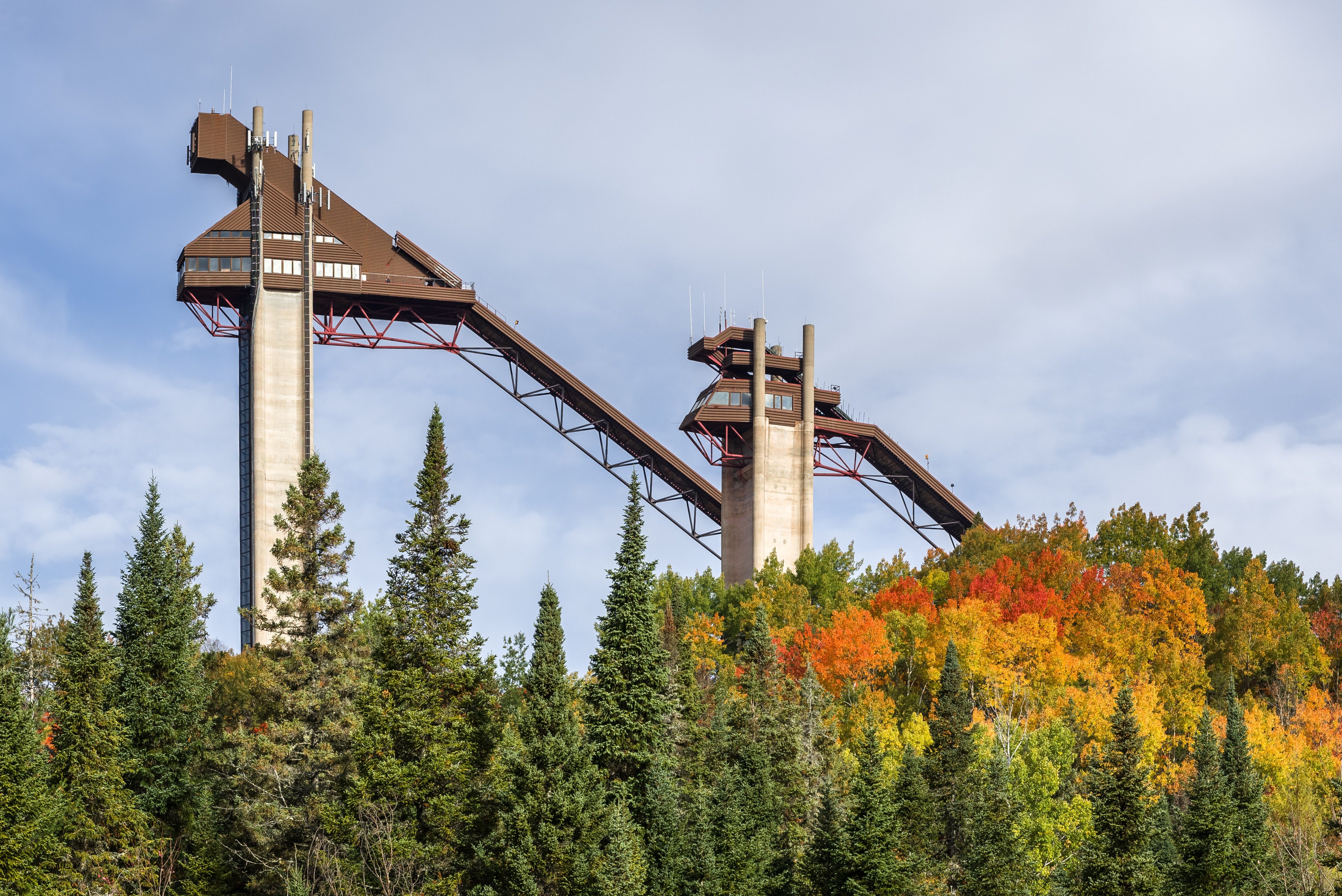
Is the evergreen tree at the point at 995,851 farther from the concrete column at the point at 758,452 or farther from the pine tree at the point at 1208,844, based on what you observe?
the concrete column at the point at 758,452

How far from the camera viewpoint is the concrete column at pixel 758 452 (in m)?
101

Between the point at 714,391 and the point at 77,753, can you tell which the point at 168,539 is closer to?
the point at 77,753

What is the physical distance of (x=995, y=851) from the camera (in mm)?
54531

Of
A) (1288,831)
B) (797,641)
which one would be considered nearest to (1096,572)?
(797,641)

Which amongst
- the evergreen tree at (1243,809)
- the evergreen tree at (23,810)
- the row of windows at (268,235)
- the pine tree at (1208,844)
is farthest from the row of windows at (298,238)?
the pine tree at (1208,844)

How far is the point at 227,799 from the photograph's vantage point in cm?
5562

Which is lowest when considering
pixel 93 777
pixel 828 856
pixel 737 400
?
pixel 828 856

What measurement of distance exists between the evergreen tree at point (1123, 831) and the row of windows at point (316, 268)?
58384 mm

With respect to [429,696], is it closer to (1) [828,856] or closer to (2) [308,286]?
(1) [828,856]

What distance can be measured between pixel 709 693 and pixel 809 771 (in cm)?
1512

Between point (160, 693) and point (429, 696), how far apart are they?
14826 millimetres

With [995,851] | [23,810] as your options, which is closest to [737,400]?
[995,851]

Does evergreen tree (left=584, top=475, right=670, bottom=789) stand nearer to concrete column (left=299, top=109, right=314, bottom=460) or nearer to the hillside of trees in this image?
the hillside of trees

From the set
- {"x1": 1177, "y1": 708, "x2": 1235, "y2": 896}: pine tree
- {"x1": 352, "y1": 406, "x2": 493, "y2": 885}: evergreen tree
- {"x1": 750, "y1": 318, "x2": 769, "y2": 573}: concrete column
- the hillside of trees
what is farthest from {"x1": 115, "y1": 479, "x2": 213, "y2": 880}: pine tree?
{"x1": 750, "y1": 318, "x2": 769, "y2": 573}: concrete column
